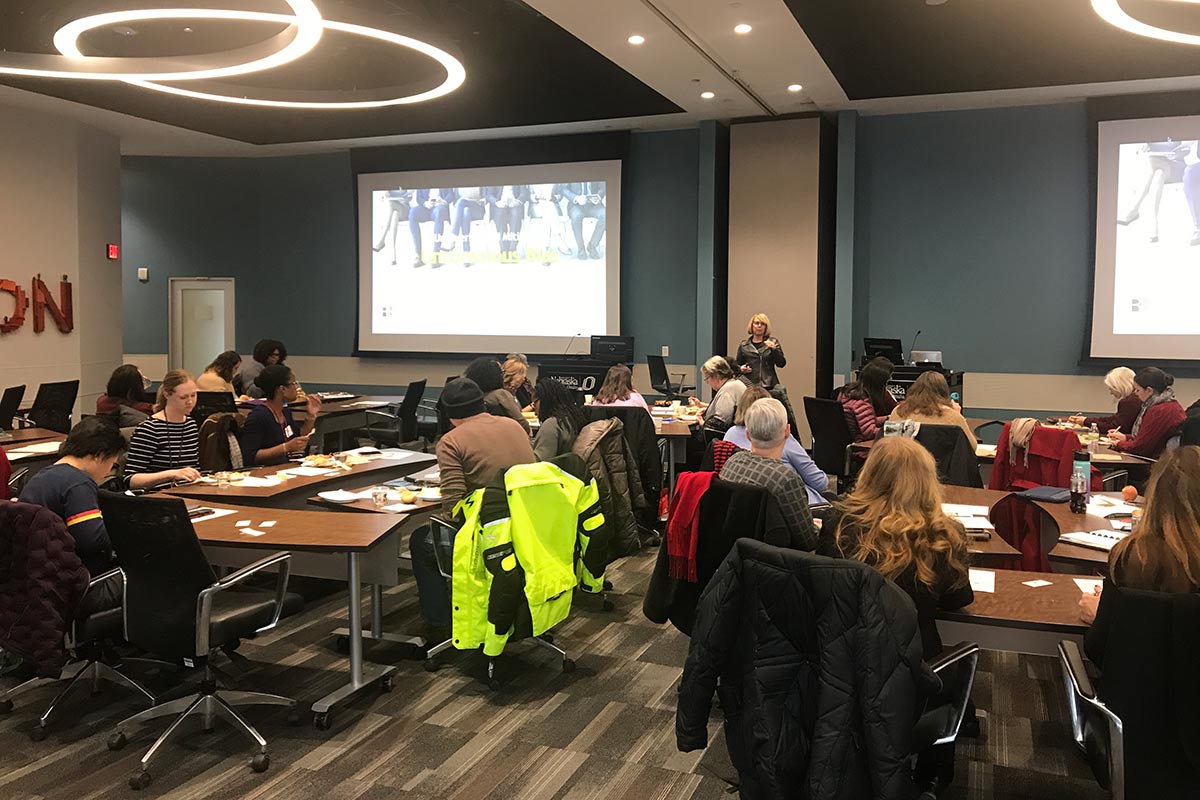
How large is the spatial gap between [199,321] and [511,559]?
10.8 metres

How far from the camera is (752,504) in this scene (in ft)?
10.9

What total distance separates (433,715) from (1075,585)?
2384mm

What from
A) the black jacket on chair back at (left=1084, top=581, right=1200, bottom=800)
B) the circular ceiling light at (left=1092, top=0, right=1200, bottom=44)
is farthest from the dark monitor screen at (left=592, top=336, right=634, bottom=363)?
the black jacket on chair back at (left=1084, top=581, right=1200, bottom=800)

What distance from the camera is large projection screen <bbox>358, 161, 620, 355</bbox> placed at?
11.1 meters

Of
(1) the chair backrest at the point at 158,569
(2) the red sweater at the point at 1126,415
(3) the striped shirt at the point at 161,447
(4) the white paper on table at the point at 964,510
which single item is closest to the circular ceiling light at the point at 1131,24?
(2) the red sweater at the point at 1126,415

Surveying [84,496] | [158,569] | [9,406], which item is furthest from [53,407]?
[158,569]

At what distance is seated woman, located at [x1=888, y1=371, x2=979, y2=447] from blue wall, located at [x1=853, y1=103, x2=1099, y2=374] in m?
4.66

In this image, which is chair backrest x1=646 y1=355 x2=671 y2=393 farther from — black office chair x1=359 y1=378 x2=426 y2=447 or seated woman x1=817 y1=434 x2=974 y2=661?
seated woman x1=817 y1=434 x2=974 y2=661

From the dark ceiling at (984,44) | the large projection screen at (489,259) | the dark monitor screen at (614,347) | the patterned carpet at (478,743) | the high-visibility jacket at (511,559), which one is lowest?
the patterned carpet at (478,743)

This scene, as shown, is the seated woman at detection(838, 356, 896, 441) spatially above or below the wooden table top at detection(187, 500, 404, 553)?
above

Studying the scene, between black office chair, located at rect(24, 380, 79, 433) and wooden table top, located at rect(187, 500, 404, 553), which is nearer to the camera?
wooden table top, located at rect(187, 500, 404, 553)

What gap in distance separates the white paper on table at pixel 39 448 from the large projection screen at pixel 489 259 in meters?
6.09

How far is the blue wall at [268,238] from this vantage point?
11716 mm

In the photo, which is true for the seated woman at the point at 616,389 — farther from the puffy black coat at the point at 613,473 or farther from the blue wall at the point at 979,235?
the blue wall at the point at 979,235
